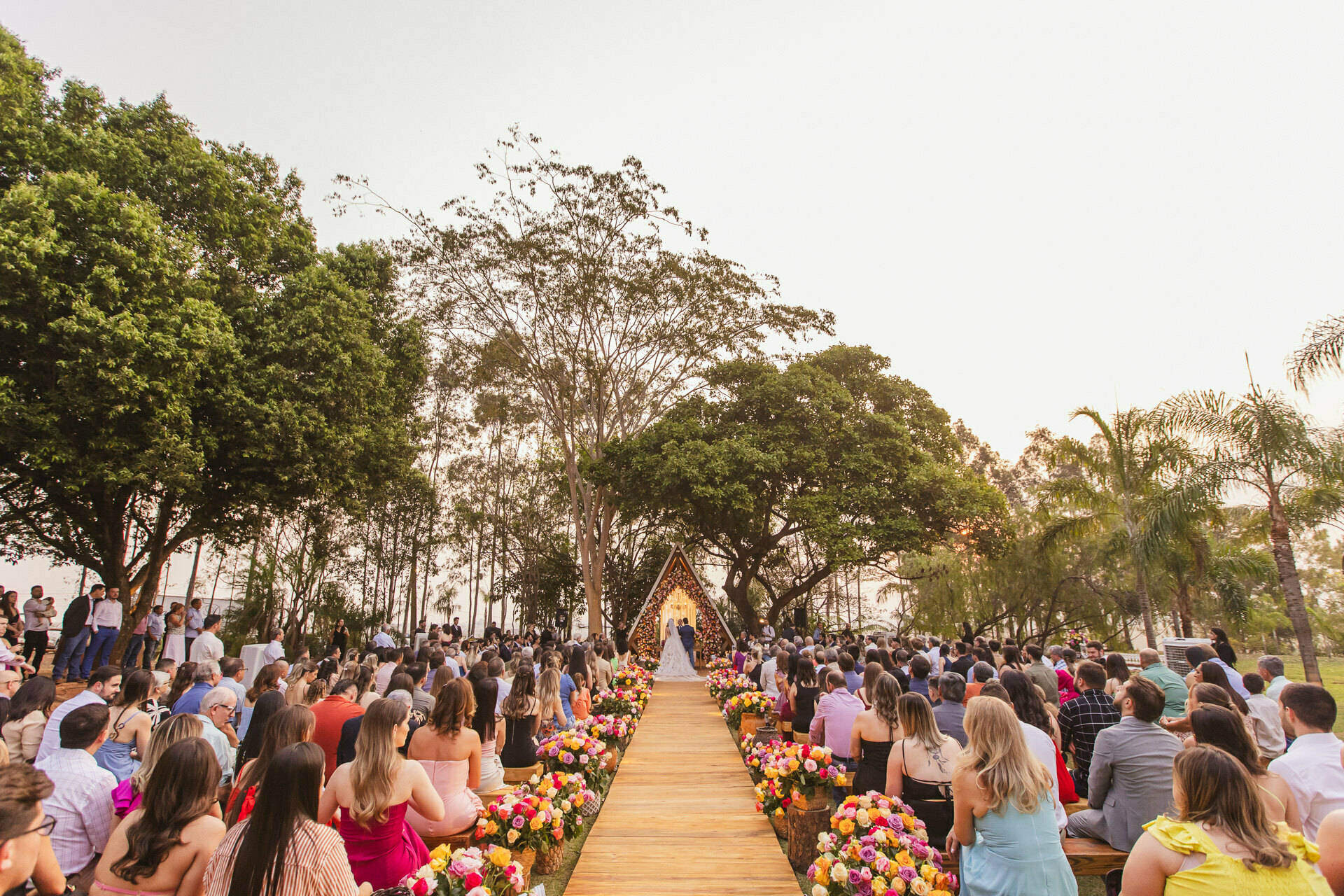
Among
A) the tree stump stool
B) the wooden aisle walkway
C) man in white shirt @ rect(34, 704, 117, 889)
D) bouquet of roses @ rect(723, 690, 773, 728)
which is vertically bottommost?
the wooden aisle walkway

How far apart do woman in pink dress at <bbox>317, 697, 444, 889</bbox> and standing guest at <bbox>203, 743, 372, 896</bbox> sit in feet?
2.65

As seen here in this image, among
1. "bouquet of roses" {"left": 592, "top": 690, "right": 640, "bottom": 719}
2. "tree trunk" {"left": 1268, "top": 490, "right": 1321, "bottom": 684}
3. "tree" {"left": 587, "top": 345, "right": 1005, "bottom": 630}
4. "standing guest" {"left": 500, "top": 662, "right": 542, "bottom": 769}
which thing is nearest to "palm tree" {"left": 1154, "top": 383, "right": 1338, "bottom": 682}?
"tree trunk" {"left": 1268, "top": 490, "right": 1321, "bottom": 684}

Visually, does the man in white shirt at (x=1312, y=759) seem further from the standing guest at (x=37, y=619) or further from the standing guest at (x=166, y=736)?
the standing guest at (x=37, y=619)

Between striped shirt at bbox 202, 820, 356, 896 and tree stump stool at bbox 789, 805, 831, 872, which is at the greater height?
striped shirt at bbox 202, 820, 356, 896

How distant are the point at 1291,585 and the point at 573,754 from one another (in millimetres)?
11807

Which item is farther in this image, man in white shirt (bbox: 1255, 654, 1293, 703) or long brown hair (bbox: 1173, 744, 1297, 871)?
man in white shirt (bbox: 1255, 654, 1293, 703)

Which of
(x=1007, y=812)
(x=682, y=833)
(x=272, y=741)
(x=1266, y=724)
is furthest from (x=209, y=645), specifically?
(x=1266, y=724)

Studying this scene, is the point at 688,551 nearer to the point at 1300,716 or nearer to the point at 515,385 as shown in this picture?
the point at 515,385

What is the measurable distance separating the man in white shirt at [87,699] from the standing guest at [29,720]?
6cm

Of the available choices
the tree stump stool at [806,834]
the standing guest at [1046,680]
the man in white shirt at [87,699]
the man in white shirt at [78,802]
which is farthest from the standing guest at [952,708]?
the man in white shirt at [87,699]

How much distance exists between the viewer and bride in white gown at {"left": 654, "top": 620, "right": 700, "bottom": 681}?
1692 cm

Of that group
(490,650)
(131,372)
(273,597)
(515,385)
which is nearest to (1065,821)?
(490,650)

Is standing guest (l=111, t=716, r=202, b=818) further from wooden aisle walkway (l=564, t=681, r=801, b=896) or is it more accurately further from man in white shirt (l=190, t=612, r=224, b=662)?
man in white shirt (l=190, t=612, r=224, b=662)

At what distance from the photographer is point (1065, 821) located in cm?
398
